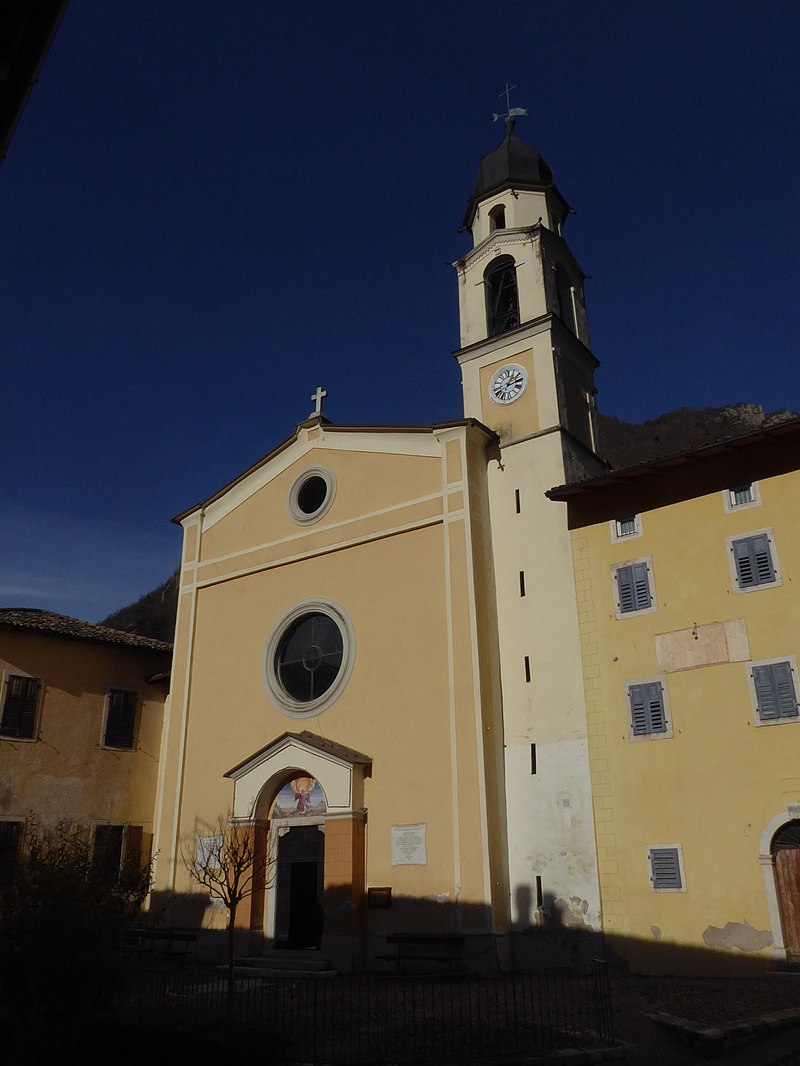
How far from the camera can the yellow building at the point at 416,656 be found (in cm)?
1695

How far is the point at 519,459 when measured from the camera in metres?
20.3

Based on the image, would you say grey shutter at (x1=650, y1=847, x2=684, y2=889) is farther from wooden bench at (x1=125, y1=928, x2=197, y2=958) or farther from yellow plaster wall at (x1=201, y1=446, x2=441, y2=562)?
wooden bench at (x1=125, y1=928, x2=197, y2=958)

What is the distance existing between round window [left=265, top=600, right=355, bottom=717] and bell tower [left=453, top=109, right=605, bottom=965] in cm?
380

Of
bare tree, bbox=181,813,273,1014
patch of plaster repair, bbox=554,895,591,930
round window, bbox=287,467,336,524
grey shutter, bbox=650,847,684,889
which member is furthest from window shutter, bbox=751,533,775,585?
bare tree, bbox=181,813,273,1014

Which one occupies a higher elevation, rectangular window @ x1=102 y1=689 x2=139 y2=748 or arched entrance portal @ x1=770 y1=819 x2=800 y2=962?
rectangular window @ x1=102 y1=689 x2=139 y2=748

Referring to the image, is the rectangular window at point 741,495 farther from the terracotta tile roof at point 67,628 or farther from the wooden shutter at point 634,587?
the terracotta tile roof at point 67,628

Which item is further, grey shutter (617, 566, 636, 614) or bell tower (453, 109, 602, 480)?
bell tower (453, 109, 602, 480)

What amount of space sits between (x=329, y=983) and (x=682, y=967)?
19.5ft

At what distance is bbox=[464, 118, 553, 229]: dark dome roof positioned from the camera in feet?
80.4

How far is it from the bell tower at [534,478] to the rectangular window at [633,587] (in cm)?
Result: 105

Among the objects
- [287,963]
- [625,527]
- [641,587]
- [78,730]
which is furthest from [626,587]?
[78,730]

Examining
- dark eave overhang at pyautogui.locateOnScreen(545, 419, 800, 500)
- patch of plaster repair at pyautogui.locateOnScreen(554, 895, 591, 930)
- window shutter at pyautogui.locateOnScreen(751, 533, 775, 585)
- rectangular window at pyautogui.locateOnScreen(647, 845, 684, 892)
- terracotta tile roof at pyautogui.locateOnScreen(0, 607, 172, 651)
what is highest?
dark eave overhang at pyautogui.locateOnScreen(545, 419, 800, 500)

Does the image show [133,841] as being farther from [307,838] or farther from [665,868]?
[665,868]

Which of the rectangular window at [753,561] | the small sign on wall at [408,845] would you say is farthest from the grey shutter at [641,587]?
the small sign on wall at [408,845]
